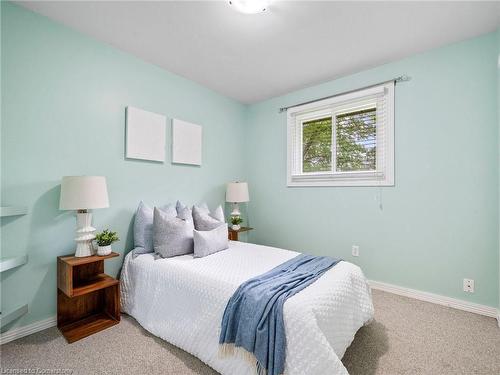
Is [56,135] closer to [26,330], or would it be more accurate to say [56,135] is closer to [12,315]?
[12,315]

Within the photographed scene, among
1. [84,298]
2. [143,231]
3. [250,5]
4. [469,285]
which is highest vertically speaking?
[250,5]

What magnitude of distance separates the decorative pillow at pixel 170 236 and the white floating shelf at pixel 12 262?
932 millimetres

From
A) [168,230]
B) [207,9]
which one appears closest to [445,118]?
[207,9]

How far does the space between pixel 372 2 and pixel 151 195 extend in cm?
265

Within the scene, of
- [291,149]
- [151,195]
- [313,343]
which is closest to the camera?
[313,343]

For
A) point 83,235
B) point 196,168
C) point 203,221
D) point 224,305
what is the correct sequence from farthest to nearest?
point 196,168, point 203,221, point 83,235, point 224,305

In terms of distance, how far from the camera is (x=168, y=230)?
2236mm

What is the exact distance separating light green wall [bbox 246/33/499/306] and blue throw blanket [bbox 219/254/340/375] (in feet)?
4.78

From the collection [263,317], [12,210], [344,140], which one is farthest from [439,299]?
[12,210]

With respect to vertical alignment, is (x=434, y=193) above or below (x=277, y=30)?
below

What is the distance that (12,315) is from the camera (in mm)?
1754

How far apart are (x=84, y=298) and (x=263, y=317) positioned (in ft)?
5.88

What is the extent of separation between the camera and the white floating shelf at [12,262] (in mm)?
1656

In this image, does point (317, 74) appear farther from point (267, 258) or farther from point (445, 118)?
point (267, 258)
